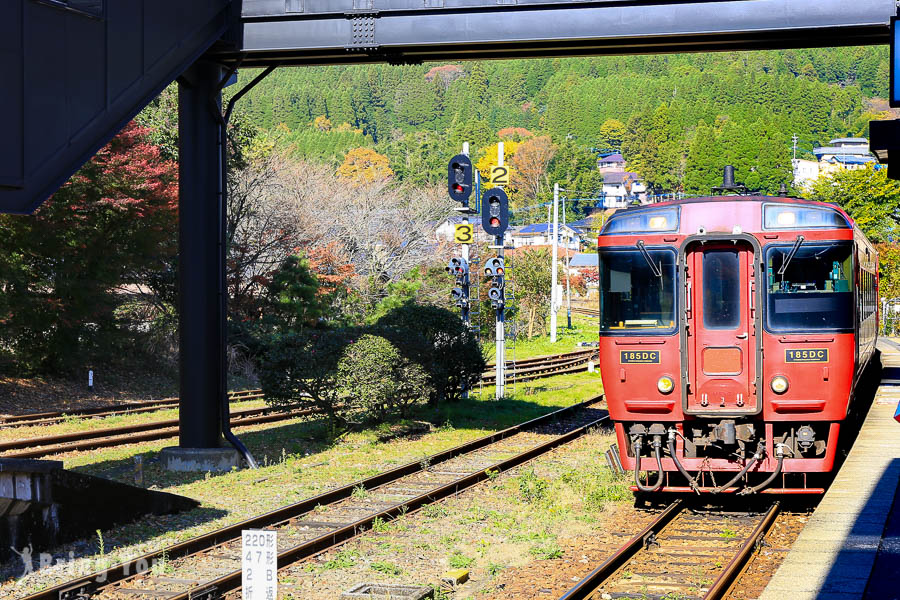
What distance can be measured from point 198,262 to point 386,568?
777 centimetres

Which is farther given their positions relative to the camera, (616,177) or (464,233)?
(616,177)

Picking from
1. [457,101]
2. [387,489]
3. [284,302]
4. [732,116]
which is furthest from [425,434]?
[457,101]

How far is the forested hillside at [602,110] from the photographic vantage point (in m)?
108

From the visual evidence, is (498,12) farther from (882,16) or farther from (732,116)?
(732,116)

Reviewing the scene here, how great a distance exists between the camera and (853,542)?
8805mm

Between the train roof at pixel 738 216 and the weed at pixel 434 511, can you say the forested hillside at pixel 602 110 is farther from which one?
the train roof at pixel 738 216

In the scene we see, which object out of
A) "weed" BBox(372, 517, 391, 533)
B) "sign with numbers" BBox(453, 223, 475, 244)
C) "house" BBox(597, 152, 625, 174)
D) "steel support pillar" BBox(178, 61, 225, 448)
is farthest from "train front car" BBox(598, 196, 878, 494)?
"house" BBox(597, 152, 625, 174)

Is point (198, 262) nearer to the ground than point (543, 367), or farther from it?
farther from it

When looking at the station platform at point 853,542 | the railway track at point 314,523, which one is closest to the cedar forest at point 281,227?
the railway track at point 314,523

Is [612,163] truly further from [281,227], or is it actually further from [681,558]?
[681,558]

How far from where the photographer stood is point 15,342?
25703mm

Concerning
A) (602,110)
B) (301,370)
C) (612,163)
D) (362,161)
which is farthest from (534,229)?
(301,370)

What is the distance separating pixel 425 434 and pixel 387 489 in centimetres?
582

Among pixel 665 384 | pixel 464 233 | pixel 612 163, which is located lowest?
pixel 665 384
